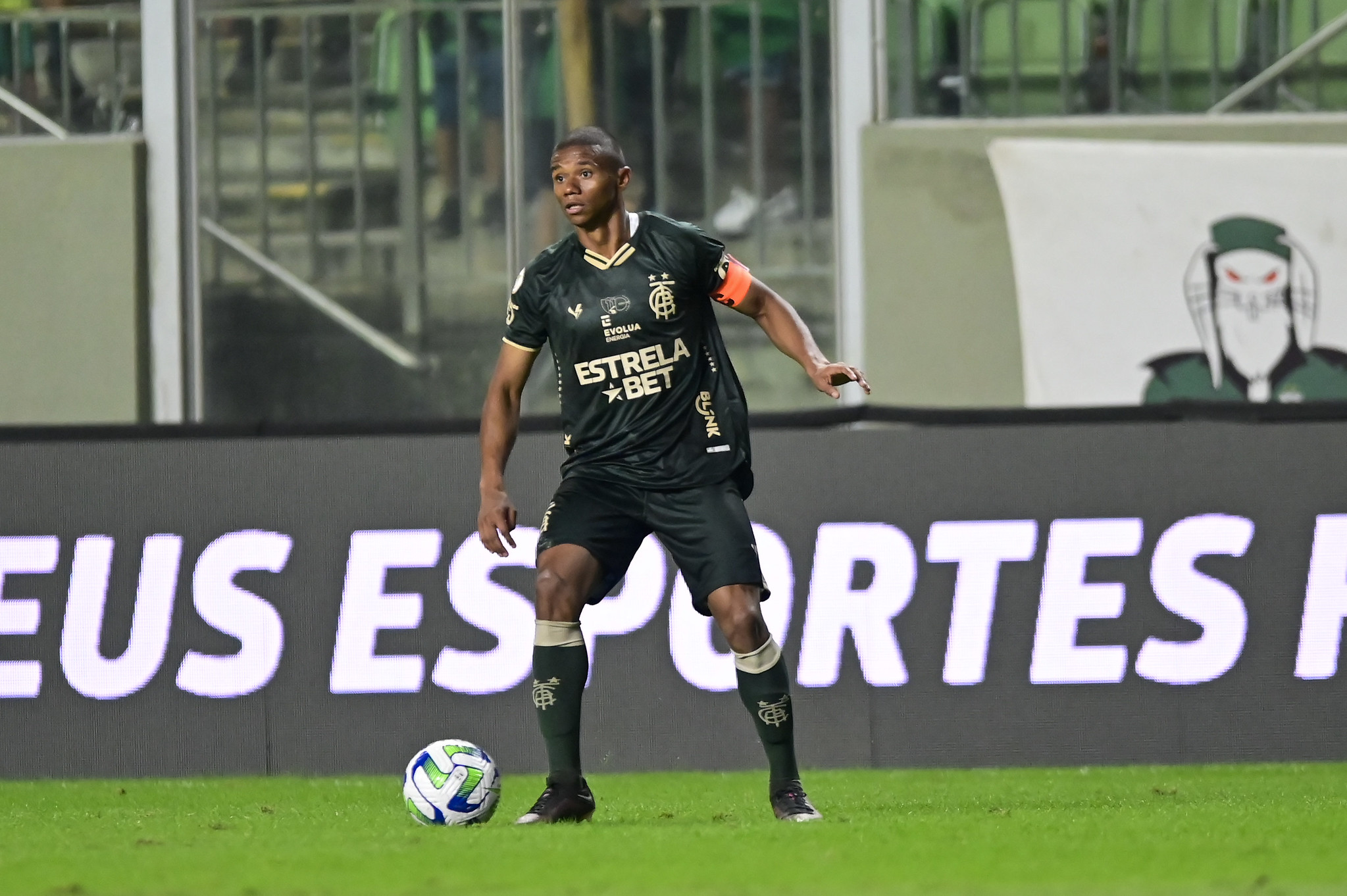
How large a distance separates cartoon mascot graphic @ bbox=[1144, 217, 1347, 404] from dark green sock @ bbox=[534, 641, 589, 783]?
251 inches

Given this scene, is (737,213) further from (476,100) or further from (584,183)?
(584,183)

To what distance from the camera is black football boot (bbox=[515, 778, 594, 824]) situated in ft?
18.3

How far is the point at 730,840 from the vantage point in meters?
5.02

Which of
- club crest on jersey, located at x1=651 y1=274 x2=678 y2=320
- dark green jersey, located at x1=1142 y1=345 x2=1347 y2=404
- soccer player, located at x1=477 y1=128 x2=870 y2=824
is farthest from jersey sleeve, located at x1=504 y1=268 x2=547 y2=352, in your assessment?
dark green jersey, located at x1=1142 y1=345 x2=1347 y2=404

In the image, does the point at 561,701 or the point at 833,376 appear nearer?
the point at 833,376

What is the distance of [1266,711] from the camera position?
7.57m

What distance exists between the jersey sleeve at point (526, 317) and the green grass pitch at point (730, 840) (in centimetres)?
137

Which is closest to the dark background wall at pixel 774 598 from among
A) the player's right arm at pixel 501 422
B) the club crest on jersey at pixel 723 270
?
the player's right arm at pixel 501 422

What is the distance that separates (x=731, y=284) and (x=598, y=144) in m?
0.54

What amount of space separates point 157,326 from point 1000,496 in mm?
6485

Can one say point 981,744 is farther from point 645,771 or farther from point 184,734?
point 184,734

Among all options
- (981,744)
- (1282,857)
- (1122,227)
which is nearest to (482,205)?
(1122,227)

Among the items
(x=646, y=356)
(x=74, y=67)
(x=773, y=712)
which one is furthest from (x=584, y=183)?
(x=74, y=67)

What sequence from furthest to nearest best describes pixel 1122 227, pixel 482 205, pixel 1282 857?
pixel 482 205
pixel 1122 227
pixel 1282 857
